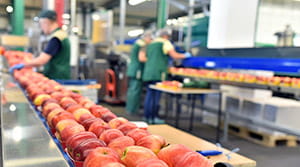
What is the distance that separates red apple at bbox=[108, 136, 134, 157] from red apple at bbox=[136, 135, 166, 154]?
41 mm

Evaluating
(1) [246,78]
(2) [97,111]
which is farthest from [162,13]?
(2) [97,111]

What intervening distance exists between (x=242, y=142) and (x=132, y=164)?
4.46 m

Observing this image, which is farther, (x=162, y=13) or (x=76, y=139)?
(x=162, y=13)

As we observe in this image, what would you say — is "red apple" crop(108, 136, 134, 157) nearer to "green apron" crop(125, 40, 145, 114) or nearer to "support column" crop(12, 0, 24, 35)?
"green apron" crop(125, 40, 145, 114)

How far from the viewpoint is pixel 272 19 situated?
7.82 metres

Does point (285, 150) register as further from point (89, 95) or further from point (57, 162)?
point (57, 162)

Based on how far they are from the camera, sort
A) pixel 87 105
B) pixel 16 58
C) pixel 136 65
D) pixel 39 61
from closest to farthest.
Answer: pixel 87 105
pixel 39 61
pixel 16 58
pixel 136 65

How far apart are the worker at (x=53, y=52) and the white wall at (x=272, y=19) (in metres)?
5.41

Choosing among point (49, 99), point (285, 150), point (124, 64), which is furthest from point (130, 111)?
point (49, 99)

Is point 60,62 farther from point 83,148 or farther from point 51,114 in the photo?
point 83,148

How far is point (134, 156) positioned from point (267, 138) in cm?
446

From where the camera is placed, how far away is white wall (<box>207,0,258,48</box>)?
16.8ft

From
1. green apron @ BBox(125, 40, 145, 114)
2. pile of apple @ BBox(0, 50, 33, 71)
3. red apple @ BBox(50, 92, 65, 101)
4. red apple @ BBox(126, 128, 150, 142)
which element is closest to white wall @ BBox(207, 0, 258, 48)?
green apron @ BBox(125, 40, 145, 114)

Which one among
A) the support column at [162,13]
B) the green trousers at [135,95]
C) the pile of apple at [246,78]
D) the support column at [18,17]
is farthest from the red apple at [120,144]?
the support column at [162,13]
